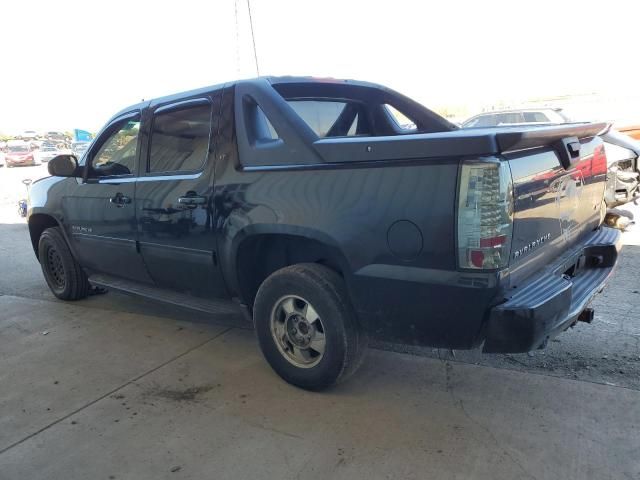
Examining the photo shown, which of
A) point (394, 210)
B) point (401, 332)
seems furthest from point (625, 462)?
point (394, 210)

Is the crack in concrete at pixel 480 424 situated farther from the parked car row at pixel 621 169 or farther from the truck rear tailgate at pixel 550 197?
the parked car row at pixel 621 169

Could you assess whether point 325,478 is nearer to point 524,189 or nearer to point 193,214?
point 524,189

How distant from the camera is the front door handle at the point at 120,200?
4.21 metres

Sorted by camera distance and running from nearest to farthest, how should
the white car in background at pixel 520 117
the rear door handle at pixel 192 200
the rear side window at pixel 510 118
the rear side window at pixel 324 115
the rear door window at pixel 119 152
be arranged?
the rear door handle at pixel 192 200 → the rear side window at pixel 324 115 → the rear door window at pixel 119 152 → the white car in background at pixel 520 117 → the rear side window at pixel 510 118

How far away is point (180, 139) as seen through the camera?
397 cm

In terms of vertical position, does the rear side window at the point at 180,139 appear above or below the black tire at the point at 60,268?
above

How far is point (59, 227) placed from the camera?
5.28 meters

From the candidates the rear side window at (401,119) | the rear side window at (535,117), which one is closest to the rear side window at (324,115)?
the rear side window at (401,119)

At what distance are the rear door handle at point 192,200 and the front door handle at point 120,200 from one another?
2.34 ft

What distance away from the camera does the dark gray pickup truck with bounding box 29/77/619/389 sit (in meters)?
2.51

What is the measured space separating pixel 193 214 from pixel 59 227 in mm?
2348

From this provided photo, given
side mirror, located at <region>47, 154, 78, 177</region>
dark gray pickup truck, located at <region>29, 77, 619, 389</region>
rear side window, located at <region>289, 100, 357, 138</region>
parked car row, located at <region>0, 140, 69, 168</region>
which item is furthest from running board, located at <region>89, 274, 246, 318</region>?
parked car row, located at <region>0, 140, 69, 168</region>

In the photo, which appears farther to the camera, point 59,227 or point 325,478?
point 59,227

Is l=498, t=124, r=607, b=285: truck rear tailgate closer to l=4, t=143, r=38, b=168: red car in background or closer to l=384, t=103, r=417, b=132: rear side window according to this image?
l=384, t=103, r=417, b=132: rear side window
